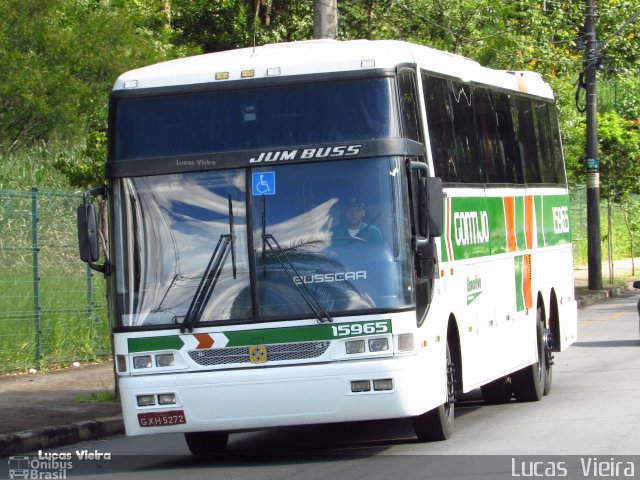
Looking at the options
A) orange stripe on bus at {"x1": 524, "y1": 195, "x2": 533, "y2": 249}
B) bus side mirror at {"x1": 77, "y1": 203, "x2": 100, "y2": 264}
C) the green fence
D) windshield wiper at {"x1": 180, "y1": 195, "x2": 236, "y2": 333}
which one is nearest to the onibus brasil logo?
windshield wiper at {"x1": 180, "y1": 195, "x2": 236, "y2": 333}

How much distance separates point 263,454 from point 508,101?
5.32 metres

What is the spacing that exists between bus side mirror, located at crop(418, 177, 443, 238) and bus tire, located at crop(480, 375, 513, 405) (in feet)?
15.6

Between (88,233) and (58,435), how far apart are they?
3135 mm

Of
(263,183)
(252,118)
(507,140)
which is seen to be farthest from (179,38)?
(263,183)

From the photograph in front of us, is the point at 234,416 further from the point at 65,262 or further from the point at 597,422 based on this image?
the point at 65,262

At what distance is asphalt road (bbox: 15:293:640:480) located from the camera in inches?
385

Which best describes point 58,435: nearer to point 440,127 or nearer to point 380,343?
point 380,343

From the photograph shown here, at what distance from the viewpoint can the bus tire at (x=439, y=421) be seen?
11109 millimetres

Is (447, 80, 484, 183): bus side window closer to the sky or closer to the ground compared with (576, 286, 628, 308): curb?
closer to the sky

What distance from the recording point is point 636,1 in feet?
127

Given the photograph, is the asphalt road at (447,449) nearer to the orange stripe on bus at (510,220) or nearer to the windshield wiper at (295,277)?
the windshield wiper at (295,277)

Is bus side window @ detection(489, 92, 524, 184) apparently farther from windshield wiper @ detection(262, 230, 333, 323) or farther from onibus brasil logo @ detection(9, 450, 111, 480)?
onibus brasil logo @ detection(9, 450, 111, 480)

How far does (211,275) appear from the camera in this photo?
33.7 feet

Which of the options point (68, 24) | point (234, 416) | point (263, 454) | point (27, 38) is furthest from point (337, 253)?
point (68, 24)
